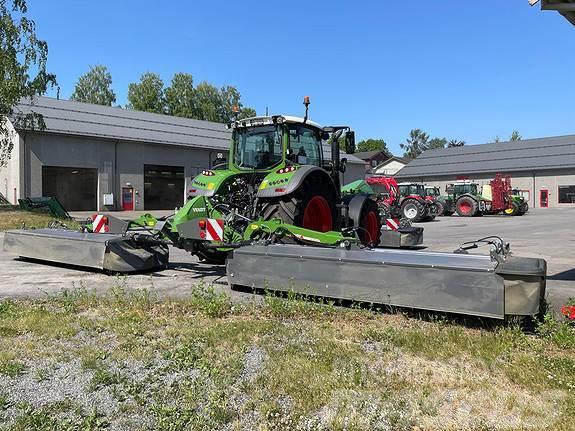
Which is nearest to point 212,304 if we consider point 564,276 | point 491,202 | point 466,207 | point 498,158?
point 564,276

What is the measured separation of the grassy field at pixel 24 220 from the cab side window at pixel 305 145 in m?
10.8

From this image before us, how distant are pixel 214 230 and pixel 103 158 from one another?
2703cm

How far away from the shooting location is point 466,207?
31.0 meters

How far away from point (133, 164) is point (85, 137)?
3562mm

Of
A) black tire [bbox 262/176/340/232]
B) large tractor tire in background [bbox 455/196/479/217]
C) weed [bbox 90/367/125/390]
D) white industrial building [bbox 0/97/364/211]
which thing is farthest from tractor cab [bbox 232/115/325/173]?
large tractor tire in background [bbox 455/196/479/217]

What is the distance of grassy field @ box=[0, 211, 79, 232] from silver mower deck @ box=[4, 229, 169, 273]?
8355 millimetres

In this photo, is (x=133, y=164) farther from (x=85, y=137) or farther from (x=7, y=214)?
(x=7, y=214)

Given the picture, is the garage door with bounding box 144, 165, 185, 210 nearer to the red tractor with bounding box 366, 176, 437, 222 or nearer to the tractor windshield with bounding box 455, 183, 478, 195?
the red tractor with bounding box 366, 176, 437, 222

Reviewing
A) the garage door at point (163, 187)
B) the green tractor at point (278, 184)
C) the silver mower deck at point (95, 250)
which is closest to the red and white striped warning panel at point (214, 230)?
Answer: the green tractor at point (278, 184)

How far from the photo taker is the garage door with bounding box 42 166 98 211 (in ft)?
113

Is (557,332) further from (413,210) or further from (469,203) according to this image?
(469,203)

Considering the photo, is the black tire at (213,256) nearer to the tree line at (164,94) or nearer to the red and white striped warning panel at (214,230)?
the red and white striped warning panel at (214,230)

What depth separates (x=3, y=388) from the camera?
3521 millimetres

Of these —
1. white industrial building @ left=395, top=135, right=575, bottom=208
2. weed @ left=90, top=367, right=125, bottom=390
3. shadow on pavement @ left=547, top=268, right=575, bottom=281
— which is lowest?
weed @ left=90, top=367, right=125, bottom=390
